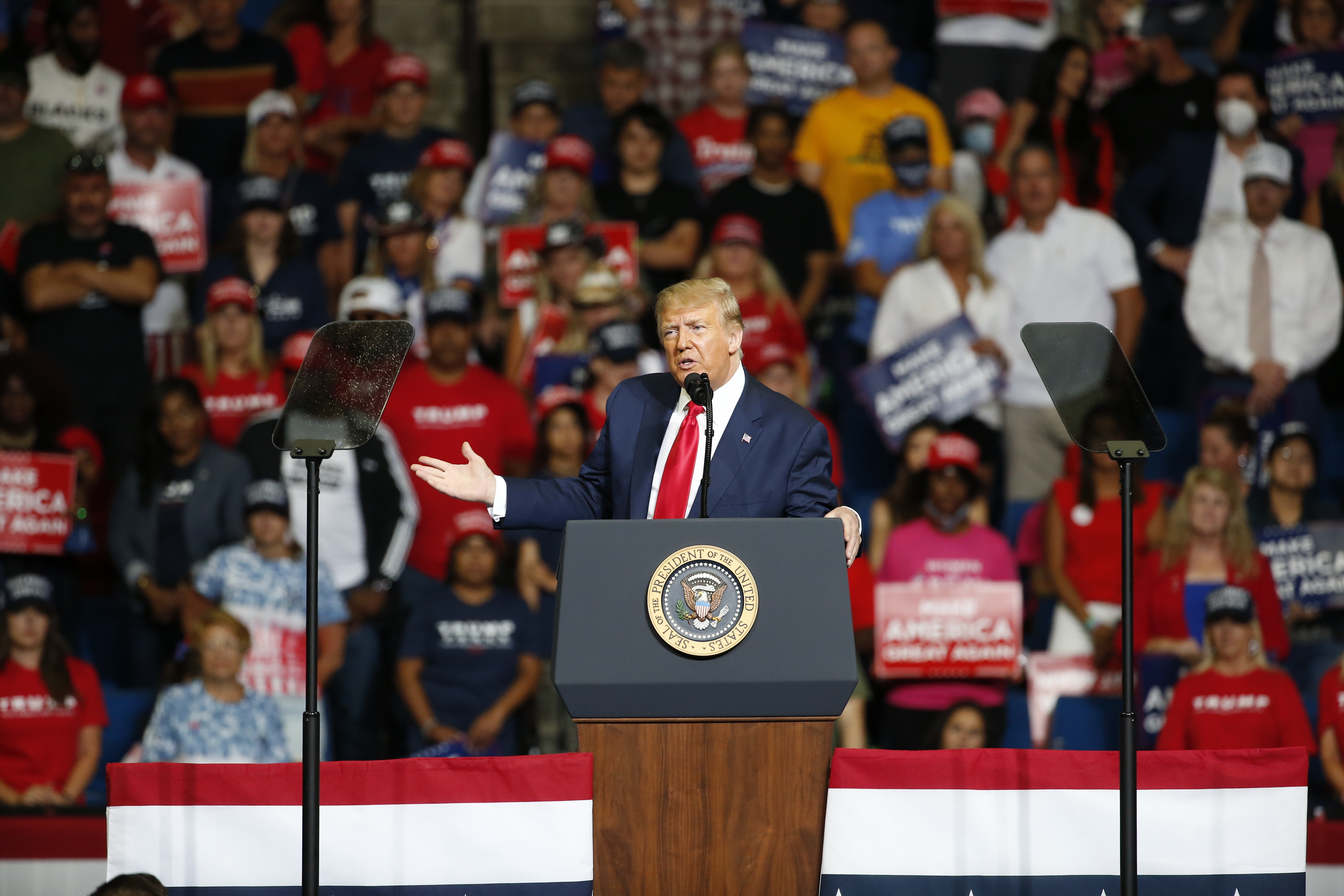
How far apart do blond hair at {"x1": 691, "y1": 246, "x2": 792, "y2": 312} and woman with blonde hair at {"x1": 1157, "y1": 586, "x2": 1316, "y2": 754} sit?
7.89 ft

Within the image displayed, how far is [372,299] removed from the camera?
7.31 m

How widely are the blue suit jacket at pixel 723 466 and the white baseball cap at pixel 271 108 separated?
508 centimetres

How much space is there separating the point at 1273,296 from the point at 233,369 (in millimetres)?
4616

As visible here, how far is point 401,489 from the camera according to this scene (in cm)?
700

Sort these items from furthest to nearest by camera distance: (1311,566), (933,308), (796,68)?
(796,68) → (933,308) → (1311,566)

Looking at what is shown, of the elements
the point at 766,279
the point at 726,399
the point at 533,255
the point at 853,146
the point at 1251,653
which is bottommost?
the point at 1251,653

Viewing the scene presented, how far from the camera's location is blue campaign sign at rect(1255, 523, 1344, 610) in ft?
22.4

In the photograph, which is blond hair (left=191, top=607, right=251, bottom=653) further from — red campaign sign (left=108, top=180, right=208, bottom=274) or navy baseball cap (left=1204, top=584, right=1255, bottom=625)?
navy baseball cap (left=1204, top=584, right=1255, bottom=625)

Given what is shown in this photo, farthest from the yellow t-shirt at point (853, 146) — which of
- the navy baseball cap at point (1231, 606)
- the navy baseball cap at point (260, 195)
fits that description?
the navy baseball cap at point (1231, 606)

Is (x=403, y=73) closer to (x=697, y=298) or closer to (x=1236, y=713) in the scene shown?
(x=1236, y=713)

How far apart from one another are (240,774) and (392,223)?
4.66 metres

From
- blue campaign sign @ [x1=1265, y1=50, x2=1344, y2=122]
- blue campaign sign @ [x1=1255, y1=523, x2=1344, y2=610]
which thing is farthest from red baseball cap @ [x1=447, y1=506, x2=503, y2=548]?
blue campaign sign @ [x1=1265, y1=50, x2=1344, y2=122]

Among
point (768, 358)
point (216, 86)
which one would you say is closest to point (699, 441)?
point (768, 358)

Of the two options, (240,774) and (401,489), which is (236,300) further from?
(240,774)
